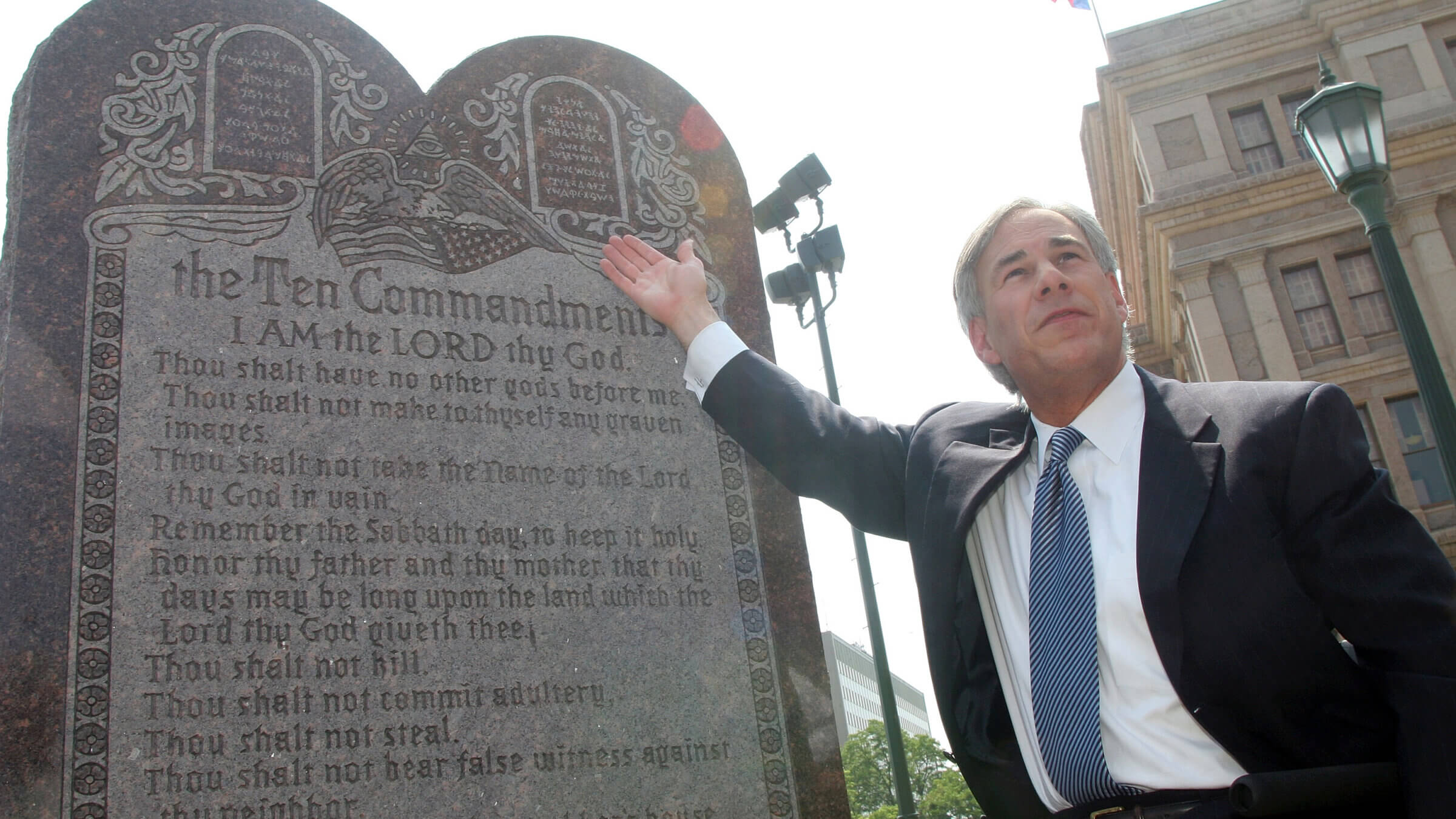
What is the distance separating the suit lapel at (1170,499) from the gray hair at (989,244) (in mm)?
451

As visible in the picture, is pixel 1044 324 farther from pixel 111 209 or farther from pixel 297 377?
pixel 111 209

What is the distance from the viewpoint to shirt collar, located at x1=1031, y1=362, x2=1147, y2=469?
2.45 m

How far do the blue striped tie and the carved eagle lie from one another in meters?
2.14

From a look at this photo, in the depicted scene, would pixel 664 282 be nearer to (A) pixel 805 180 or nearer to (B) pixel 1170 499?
(B) pixel 1170 499

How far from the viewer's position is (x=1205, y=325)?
24.0 meters

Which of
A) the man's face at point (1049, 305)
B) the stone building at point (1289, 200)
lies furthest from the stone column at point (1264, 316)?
the man's face at point (1049, 305)

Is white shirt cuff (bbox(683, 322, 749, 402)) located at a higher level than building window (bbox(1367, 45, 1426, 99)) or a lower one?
lower

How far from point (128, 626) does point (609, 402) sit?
155cm

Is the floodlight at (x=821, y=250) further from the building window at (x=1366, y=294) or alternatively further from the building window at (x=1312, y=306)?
the building window at (x=1366, y=294)

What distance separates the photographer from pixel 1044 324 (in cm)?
→ 261

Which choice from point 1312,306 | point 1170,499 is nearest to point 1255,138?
point 1312,306

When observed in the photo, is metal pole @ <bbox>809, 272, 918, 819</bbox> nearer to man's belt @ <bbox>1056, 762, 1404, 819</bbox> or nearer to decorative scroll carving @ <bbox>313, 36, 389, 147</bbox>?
decorative scroll carving @ <bbox>313, 36, 389, 147</bbox>

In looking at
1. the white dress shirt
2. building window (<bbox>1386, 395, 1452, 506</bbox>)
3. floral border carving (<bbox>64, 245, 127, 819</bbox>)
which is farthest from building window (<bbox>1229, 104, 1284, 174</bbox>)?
floral border carving (<bbox>64, 245, 127, 819</bbox>)

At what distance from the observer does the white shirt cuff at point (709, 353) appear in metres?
3.37
